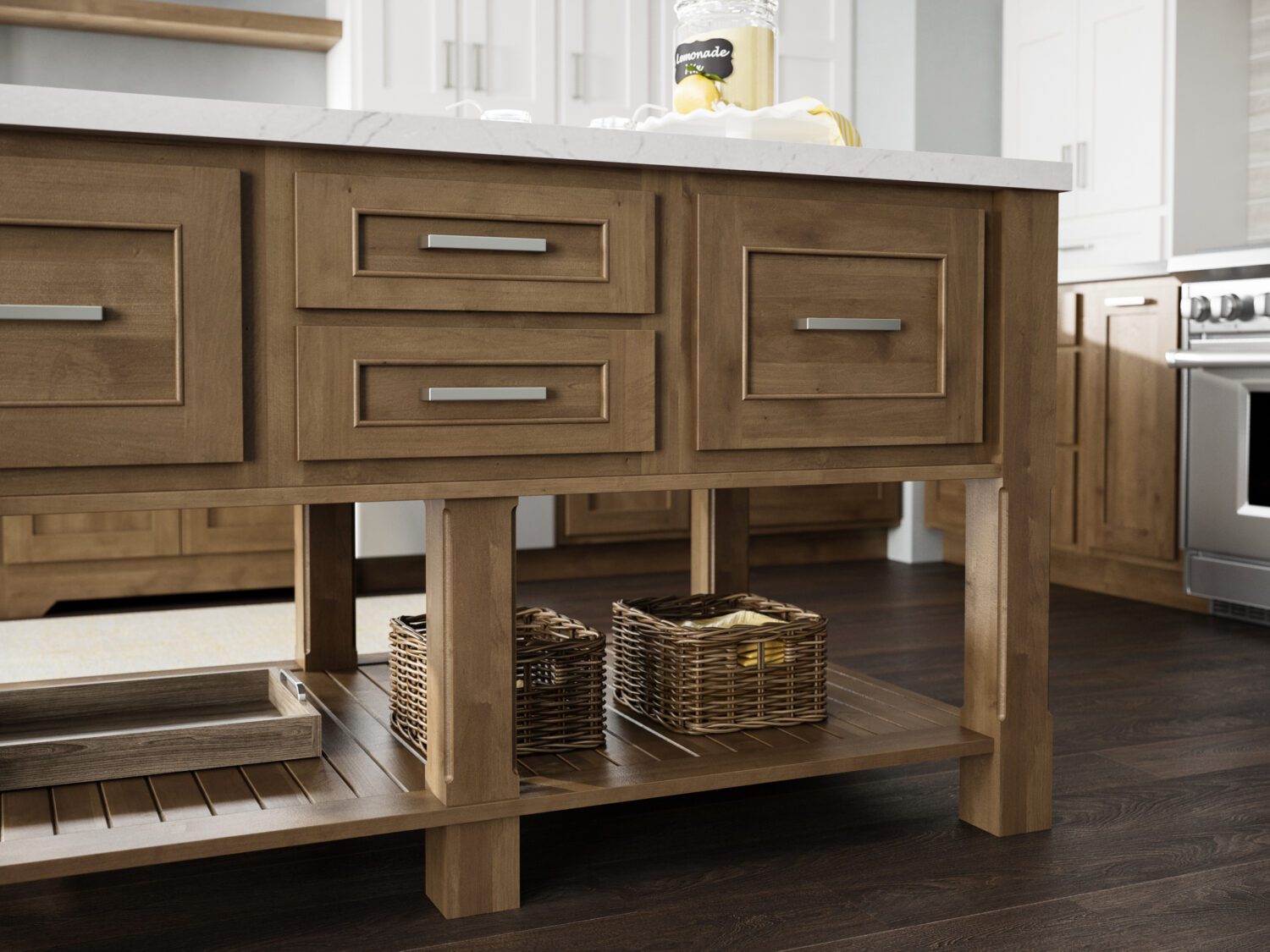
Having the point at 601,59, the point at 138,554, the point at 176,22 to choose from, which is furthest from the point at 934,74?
the point at 138,554

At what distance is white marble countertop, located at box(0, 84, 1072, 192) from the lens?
1124 millimetres

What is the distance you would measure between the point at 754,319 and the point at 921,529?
2841mm

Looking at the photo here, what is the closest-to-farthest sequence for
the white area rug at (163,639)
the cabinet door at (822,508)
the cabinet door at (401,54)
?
the white area rug at (163,639)
the cabinet door at (401,54)
the cabinet door at (822,508)

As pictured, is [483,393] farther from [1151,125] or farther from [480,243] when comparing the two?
[1151,125]

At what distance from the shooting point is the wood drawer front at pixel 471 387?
1232mm

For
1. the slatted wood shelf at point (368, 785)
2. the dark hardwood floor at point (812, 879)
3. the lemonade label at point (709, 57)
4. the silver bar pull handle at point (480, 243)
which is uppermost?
the lemonade label at point (709, 57)

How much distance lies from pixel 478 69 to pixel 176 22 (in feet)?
2.73

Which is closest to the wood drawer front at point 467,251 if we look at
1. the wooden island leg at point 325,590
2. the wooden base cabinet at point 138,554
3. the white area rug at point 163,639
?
the wooden island leg at point 325,590

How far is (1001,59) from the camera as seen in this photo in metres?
4.08

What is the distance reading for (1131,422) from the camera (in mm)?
3322

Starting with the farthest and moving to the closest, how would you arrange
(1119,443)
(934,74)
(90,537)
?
1. (934,74)
2. (1119,443)
3. (90,537)

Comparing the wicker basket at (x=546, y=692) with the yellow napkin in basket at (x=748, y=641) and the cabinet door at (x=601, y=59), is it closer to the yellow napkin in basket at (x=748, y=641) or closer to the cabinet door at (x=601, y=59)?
the yellow napkin in basket at (x=748, y=641)

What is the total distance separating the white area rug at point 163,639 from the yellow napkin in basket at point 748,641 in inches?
43.8

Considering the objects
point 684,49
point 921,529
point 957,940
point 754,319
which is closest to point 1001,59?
point 921,529
